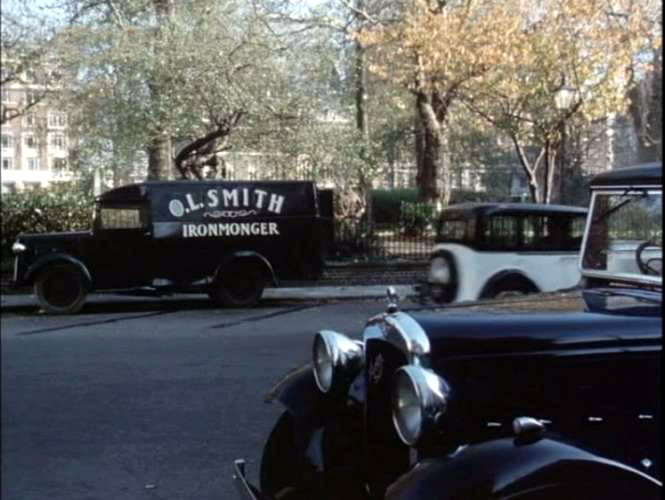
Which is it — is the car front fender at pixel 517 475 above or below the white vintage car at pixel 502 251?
below

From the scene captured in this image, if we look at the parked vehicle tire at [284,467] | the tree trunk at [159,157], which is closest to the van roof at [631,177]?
the parked vehicle tire at [284,467]

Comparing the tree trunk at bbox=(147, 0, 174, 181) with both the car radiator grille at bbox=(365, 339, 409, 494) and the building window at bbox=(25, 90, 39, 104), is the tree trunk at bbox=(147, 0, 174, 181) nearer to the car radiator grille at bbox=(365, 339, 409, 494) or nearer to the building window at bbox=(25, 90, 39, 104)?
the building window at bbox=(25, 90, 39, 104)

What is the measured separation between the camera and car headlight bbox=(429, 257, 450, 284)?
34.9 feet

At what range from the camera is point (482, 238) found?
10453mm

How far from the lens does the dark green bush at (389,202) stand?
1279 centimetres

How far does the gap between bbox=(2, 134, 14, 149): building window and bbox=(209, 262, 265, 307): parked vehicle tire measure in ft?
34.9

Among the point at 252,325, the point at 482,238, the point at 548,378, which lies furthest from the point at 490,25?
the point at 548,378

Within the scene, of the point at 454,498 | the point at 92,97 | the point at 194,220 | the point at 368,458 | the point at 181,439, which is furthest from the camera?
the point at 194,220

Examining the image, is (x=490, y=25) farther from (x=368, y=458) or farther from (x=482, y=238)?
(x=368, y=458)

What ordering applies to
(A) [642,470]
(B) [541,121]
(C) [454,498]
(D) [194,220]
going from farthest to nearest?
(B) [541,121] → (D) [194,220] → (A) [642,470] → (C) [454,498]

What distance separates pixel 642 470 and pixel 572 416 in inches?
12.0

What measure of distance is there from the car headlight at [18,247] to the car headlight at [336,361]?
4384mm

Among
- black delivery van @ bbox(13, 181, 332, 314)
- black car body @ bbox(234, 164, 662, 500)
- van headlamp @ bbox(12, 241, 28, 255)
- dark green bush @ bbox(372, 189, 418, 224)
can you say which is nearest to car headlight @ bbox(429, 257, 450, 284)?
dark green bush @ bbox(372, 189, 418, 224)

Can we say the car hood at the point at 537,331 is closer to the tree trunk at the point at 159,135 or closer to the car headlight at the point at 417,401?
the car headlight at the point at 417,401
